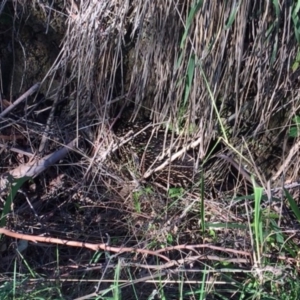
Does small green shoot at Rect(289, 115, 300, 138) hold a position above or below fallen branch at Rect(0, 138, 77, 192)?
above

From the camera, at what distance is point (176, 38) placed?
2688 millimetres

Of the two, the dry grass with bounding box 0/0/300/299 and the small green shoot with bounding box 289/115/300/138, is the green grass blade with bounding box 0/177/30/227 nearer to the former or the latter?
the dry grass with bounding box 0/0/300/299

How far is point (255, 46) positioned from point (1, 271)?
1.25 m

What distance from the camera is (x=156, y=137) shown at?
2930mm

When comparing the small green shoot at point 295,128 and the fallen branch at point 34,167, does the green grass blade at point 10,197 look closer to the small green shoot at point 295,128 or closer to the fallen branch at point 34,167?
the fallen branch at point 34,167

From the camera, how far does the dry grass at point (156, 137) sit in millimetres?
2422

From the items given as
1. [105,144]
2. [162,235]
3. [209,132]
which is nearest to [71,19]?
[105,144]

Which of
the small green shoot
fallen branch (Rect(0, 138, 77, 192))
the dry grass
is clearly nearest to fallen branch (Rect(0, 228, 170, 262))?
the dry grass

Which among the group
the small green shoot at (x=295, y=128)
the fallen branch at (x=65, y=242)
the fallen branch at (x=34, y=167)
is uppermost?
the small green shoot at (x=295, y=128)

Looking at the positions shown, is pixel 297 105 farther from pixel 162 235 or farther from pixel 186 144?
pixel 162 235

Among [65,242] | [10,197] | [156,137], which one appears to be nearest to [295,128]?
[156,137]

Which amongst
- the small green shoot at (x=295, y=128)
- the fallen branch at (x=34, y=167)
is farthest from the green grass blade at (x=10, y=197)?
the small green shoot at (x=295, y=128)

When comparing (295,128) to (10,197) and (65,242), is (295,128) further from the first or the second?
(10,197)

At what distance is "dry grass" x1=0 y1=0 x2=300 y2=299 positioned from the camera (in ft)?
7.95
